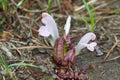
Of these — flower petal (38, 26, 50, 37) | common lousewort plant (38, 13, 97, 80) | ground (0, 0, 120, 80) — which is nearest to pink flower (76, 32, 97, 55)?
common lousewort plant (38, 13, 97, 80)

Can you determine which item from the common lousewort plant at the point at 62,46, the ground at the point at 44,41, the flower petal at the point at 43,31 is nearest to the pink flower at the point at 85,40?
the common lousewort plant at the point at 62,46

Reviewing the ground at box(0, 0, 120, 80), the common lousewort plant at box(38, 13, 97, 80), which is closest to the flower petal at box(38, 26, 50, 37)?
the common lousewort plant at box(38, 13, 97, 80)

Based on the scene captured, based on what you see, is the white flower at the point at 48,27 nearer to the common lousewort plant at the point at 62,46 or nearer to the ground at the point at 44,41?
the common lousewort plant at the point at 62,46

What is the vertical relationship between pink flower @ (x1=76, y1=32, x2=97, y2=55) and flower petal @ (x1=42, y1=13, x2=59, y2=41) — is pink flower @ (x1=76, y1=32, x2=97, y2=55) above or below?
below

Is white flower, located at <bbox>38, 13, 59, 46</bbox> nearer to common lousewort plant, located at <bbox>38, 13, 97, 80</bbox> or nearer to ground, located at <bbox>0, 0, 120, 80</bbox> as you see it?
common lousewort plant, located at <bbox>38, 13, 97, 80</bbox>

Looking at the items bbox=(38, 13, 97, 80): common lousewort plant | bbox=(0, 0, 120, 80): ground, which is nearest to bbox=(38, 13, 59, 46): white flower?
bbox=(38, 13, 97, 80): common lousewort plant

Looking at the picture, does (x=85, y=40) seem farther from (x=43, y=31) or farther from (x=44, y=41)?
(x=44, y=41)

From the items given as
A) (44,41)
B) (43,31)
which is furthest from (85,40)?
(44,41)

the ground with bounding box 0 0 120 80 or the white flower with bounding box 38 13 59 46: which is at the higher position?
the white flower with bounding box 38 13 59 46

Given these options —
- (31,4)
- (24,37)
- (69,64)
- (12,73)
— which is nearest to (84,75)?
(69,64)

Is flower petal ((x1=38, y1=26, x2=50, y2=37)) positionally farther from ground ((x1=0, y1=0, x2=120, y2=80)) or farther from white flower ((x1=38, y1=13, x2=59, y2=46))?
ground ((x1=0, y1=0, x2=120, y2=80))
